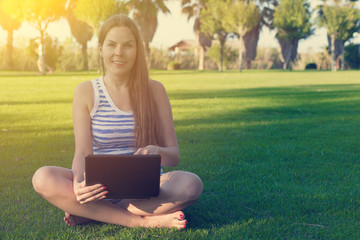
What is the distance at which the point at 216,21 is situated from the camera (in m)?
45.7

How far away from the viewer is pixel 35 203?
309 centimetres

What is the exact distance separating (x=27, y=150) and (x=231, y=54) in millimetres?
42726

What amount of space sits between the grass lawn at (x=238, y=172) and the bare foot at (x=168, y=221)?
5cm

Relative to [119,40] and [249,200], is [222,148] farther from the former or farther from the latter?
[119,40]

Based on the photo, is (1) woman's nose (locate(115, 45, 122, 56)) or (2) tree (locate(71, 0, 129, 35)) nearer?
(1) woman's nose (locate(115, 45, 122, 56))

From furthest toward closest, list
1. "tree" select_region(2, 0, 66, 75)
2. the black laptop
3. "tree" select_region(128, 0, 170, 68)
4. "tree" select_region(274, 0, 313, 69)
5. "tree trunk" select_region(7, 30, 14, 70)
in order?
"tree" select_region(274, 0, 313, 69), "tree" select_region(128, 0, 170, 68), "tree trunk" select_region(7, 30, 14, 70), "tree" select_region(2, 0, 66, 75), the black laptop

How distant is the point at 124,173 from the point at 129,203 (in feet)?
1.59

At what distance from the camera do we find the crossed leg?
2455 millimetres

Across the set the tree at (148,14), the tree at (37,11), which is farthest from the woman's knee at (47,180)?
the tree at (148,14)

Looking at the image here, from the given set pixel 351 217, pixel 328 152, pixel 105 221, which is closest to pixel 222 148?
pixel 328 152

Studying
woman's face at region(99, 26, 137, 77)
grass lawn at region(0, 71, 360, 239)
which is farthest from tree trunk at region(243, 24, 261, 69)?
woman's face at region(99, 26, 137, 77)

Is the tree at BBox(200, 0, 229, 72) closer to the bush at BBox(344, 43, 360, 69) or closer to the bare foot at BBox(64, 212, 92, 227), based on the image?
the bush at BBox(344, 43, 360, 69)

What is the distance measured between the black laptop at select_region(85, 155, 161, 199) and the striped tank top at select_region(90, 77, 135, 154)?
A: 461 millimetres

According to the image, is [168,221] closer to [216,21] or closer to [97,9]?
[97,9]
